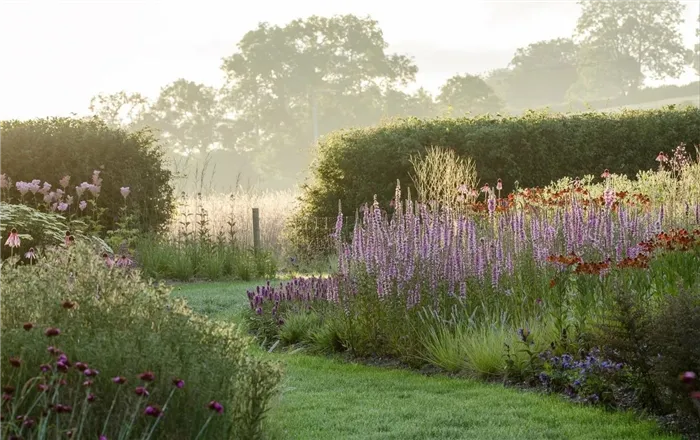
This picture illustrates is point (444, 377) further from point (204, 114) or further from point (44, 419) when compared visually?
point (204, 114)

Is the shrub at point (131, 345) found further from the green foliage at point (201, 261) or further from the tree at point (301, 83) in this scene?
the tree at point (301, 83)

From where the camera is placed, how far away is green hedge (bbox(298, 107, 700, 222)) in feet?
53.5

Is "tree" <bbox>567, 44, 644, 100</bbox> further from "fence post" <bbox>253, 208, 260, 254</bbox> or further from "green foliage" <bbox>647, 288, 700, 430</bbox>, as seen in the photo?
"green foliage" <bbox>647, 288, 700, 430</bbox>

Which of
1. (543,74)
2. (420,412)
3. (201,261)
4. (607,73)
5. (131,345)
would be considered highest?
(543,74)

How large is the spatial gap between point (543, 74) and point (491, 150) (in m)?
57.4

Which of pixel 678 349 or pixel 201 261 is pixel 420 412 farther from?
pixel 201 261

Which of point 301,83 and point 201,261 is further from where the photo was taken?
point 301,83

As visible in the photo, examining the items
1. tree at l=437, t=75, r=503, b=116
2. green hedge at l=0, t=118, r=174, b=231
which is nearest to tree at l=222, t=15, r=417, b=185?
tree at l=437, t=75, r=503, b=116

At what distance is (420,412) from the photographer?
17.9 feet

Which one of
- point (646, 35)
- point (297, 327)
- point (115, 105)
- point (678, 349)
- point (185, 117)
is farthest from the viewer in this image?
point (646, 35)

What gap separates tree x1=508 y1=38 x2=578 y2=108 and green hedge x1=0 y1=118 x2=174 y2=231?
191 ft

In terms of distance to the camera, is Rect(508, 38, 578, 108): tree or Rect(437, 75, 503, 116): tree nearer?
Rect(437, 75, 503, 116): tree

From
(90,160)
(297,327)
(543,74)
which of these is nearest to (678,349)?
(297,327)

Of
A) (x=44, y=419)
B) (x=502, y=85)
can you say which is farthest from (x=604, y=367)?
(x=502, y=85)
